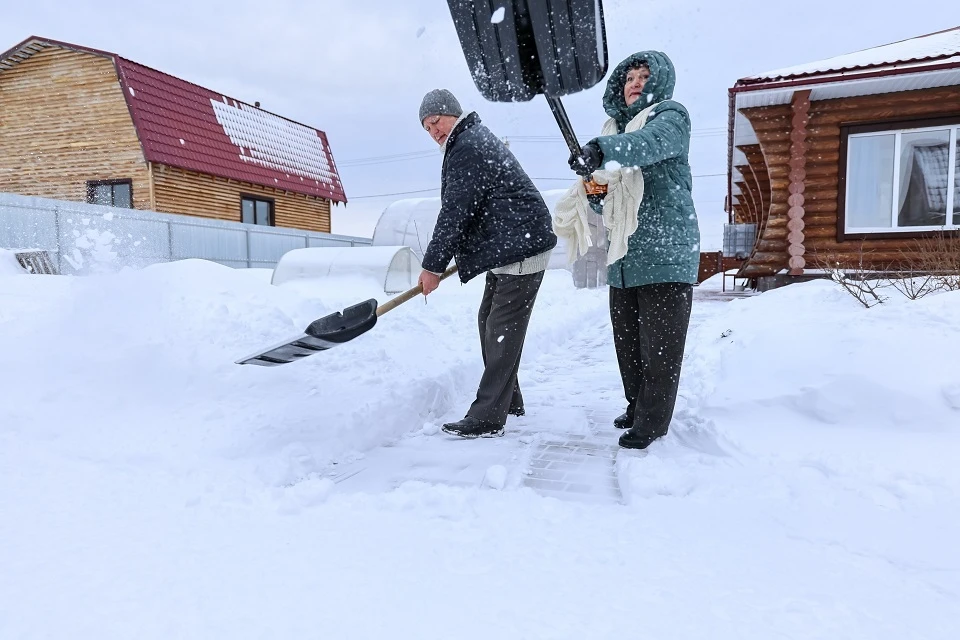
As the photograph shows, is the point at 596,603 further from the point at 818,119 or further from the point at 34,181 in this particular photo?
the point at 34,181

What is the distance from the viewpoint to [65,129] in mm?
16375

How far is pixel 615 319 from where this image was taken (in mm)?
3000

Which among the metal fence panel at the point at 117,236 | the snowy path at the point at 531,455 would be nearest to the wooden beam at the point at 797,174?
the snowy path at the point at 531,455

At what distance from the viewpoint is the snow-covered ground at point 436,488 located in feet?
4.71

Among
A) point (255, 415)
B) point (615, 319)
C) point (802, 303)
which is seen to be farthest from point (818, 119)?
point (255, 415)

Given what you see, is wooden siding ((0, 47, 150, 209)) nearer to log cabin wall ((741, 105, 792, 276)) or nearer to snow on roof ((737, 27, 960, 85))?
log cabin wall ((741, 105, 792, 276))

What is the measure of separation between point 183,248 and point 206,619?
49.4ft

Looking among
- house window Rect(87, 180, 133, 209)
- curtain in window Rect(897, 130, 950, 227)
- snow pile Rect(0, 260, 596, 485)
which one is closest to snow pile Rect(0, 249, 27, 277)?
snow pile Rect(0, 260, 596, 485)

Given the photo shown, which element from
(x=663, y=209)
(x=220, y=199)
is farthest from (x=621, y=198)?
(x=220, y=199)

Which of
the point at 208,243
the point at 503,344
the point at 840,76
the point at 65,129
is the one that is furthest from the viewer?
the point at 65,129

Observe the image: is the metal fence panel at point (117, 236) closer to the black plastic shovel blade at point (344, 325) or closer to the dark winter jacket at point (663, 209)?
the black plastic shovel blade at point (344, 325)

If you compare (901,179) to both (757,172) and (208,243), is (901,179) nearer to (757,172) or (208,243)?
(757,172)

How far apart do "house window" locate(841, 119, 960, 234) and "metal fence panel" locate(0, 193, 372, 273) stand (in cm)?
1354

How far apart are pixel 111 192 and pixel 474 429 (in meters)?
16.9
